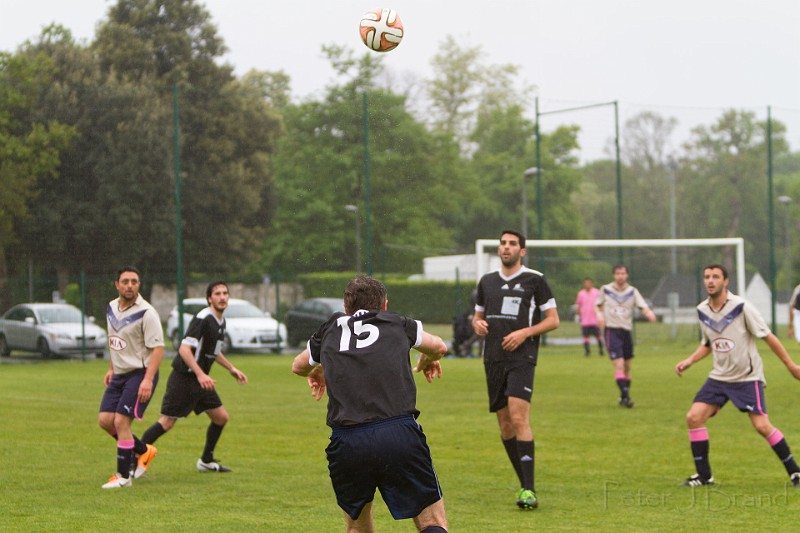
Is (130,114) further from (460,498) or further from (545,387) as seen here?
(460,498)

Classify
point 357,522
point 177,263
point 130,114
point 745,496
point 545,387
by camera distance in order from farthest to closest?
point 130,114, point 177,263, point 545,387, point 745,496, point 357,522

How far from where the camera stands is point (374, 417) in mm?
5344

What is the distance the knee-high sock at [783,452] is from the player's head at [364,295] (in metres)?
4.99

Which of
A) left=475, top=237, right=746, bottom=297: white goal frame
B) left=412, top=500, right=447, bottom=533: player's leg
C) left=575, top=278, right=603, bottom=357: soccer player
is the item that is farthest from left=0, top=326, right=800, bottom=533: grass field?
left=575, top=278, right=603, bottom=357: soccer player

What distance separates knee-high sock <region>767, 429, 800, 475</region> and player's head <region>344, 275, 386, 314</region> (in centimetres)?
499

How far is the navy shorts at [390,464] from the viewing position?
5293 millimetres

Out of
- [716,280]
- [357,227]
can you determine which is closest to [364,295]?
[716,280]

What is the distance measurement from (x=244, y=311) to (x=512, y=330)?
2183cm

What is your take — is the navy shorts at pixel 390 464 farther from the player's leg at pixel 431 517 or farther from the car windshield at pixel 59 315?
the car windshield at pixel 59 315

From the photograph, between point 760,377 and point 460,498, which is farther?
point 760,377

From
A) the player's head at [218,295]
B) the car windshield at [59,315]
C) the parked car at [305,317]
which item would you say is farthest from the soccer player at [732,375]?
the car windshield at [59,315]

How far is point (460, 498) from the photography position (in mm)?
8883

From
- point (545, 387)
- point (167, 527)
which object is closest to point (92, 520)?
point (167, 527)

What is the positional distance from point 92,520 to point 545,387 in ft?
40.9
